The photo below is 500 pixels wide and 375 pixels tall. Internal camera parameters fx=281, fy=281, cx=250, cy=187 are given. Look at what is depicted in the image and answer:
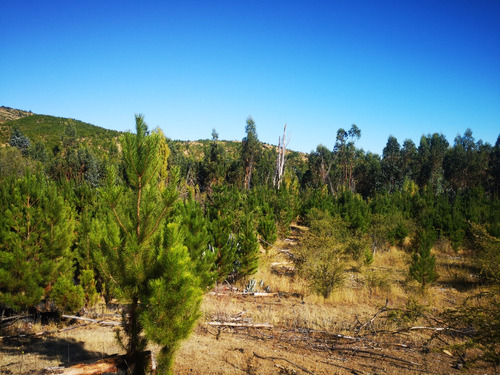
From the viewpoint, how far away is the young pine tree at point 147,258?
3.06m

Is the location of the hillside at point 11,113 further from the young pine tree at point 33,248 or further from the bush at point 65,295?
the bush at point 65,295

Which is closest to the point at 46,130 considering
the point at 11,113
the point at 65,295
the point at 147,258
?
the point at 11,113

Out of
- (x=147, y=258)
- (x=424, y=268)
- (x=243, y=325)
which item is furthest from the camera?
(x=424, y=268)

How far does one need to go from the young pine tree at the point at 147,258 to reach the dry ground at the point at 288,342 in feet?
5.23

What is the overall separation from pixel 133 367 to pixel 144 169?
2474mm

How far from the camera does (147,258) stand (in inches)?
134

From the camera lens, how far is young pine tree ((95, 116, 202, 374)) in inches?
121

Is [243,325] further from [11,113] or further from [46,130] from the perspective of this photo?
[11,113]

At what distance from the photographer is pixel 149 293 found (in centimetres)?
327

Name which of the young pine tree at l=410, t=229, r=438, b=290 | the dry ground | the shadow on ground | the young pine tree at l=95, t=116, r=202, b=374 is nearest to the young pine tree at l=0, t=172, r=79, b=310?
the shadow on ground

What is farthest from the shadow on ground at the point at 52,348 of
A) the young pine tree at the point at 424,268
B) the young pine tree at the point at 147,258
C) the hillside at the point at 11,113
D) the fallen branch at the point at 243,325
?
the hillside at the point at 11,113

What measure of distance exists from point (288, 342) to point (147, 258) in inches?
162

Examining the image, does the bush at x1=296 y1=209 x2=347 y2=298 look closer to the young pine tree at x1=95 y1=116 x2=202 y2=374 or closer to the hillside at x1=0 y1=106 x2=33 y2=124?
the young pine tree at x1=95 y1=116 x2=202 y2=374

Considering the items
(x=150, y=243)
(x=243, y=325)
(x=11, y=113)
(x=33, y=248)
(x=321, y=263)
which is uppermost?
(x=11, y=113)
